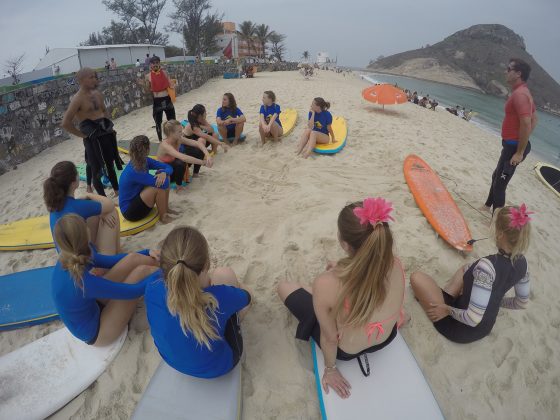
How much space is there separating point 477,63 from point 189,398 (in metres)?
73.2

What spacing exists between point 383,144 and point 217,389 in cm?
525

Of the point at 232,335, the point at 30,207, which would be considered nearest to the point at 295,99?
the point at 30,207

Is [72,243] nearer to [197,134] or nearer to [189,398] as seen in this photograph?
[189,398]

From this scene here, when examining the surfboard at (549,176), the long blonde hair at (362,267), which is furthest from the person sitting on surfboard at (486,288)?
the surfboard at (549,176)

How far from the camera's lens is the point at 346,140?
5898mm

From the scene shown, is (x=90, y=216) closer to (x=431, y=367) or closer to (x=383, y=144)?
(x=431, y=367)

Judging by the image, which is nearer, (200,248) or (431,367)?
(200,248)

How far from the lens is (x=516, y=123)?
3275 millimetres

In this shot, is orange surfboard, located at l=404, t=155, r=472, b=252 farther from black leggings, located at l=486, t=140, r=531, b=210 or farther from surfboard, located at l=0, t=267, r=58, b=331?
surfboard, located at l=0, t=267, r=58, b=331

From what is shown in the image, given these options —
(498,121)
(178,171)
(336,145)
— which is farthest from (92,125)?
(498,121)

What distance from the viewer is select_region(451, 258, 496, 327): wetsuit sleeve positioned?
5.99ft

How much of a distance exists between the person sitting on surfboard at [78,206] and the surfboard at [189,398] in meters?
1.23

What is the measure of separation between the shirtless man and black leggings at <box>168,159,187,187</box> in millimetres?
762

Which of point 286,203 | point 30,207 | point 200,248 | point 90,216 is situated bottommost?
point 30,207
